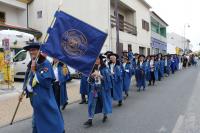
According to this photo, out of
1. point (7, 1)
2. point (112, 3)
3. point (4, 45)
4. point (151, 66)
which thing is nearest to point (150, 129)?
point (4, 45)

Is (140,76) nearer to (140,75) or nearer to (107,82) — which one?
(140,75)

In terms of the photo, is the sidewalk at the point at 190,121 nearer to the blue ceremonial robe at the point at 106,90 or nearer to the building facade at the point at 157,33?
the blue ceremonial robe at the point at 106,90

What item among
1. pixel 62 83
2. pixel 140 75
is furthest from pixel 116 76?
pixel 140 75

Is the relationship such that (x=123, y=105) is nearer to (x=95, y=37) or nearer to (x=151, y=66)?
(x=95, y=37)

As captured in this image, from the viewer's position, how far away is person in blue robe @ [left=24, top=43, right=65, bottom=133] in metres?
5.94

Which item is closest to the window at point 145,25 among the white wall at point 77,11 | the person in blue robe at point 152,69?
the white wall at point 77,11

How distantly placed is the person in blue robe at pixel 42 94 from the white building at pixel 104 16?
2034 centimetres

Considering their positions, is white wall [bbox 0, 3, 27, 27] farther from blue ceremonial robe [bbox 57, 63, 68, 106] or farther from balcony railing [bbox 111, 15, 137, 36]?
blue ceremonial robe [bbox 57, 63, 68, 106]

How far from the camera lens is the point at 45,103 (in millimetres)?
6020

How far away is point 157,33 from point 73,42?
180ft

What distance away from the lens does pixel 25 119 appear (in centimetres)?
991

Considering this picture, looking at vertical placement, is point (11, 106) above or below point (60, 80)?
below

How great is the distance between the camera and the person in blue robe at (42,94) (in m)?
5.94

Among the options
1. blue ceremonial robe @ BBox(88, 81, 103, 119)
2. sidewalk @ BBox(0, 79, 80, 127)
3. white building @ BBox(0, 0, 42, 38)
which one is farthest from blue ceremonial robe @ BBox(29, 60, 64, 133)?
white building @ BBox(0, 0, 42, 38)
